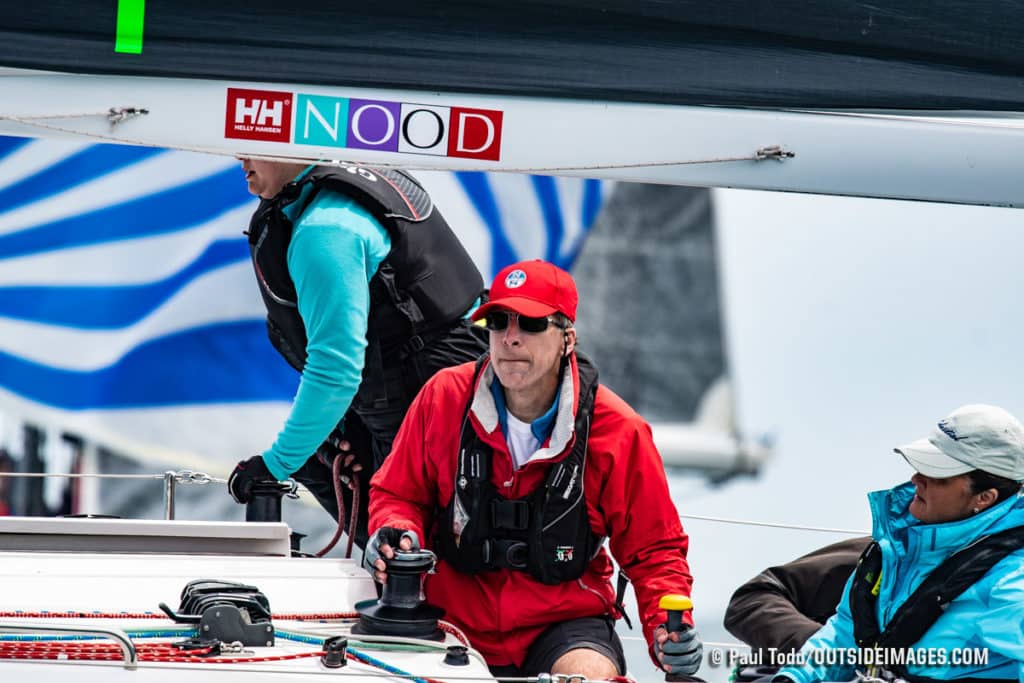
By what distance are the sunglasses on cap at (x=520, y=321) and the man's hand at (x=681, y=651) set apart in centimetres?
45

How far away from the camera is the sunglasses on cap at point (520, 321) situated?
88.0 inches

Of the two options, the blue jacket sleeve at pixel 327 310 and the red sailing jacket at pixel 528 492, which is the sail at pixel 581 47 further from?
Result: the blue jacket sleeve at pixel 327 310

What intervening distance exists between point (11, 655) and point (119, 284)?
13.9 ft

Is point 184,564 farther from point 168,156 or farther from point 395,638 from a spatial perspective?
point 168,156

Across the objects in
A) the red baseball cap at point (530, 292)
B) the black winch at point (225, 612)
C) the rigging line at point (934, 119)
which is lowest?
the black winch at point (225, 612)

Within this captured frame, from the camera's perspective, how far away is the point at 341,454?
112 inches

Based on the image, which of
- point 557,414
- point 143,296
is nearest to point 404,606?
point 557,414

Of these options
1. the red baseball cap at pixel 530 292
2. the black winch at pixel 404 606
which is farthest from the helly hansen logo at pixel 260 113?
the black winch at pixel 404 606

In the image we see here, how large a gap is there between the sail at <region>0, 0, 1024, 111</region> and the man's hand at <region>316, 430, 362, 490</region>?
1.06 meters

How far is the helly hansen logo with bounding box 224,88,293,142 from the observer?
1895 mm

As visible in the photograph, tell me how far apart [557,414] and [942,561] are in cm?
53

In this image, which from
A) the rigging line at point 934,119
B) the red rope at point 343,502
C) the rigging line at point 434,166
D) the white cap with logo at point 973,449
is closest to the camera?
the rigging line at point 434,166

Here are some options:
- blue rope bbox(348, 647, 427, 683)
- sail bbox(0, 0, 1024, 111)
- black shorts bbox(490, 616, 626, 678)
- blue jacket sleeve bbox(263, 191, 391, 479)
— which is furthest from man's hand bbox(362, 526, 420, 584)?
sail bbox(0, 0, 1024, 111)

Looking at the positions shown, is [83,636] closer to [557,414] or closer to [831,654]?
[557,414]
